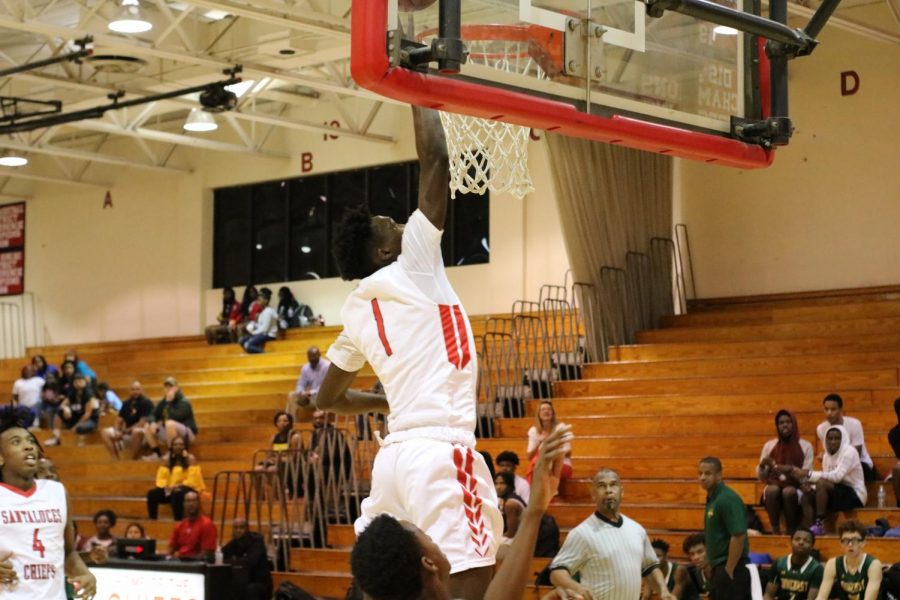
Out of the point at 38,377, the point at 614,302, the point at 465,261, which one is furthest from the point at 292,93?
the point at 614,302

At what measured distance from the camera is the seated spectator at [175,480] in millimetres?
16922

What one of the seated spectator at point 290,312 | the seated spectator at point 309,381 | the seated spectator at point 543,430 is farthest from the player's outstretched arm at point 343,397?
the seated spectator at point 290,312

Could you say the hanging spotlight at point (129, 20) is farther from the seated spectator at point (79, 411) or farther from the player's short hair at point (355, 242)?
the player's short hair at point (355, 242)

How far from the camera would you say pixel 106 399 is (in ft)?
68.7

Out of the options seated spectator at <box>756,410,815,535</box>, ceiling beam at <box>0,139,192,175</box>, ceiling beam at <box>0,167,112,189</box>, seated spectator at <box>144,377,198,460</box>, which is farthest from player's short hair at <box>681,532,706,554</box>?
ceiling beam at <box>0,167,112,189</box>

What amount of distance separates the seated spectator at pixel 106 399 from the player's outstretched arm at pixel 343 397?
16.1m

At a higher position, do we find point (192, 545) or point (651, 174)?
point (651, 174)

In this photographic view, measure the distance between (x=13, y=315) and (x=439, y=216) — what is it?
76.1 feet

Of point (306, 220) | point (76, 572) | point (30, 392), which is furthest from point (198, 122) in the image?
point (76, 572)

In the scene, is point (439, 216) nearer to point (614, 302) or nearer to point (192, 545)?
point (192, 545)

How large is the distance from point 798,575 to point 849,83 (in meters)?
8.28

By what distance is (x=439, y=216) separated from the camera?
4695 mm

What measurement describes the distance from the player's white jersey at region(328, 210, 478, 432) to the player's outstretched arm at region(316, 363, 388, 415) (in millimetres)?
323

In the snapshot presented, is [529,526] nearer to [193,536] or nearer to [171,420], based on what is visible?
[193,536]
